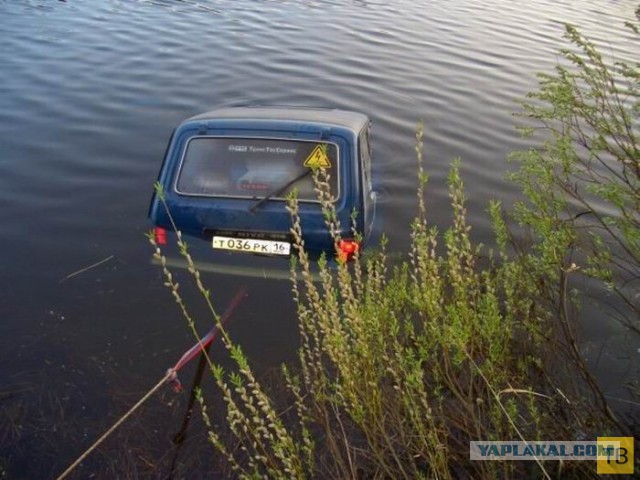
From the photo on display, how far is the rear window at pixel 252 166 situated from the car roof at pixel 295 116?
0.32m

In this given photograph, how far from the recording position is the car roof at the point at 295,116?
20.5 feet

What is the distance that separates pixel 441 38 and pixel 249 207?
49.2 ft

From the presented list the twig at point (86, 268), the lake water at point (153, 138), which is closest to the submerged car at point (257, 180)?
the lake water at point (153, 138)

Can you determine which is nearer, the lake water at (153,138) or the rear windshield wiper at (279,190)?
the lake water at (153,138)

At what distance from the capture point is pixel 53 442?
4859 millimetres

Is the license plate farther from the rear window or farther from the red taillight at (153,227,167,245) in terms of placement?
the red taillight at (153,227,167,245)

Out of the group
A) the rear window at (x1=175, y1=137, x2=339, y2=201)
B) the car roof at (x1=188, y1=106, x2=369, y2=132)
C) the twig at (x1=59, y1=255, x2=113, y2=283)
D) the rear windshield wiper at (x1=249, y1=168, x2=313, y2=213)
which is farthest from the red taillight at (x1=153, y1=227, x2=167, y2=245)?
the twig at (x1=59, y1=255, x2=113, y2=283)

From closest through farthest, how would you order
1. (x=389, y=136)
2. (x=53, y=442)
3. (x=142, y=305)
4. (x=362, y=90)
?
1. (x=53, y=442)
2. (x=142, y=305)
3. (x=389, y=136)
4. (x=362, y=90)

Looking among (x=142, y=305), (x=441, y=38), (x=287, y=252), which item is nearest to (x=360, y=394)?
(x=287, y=252)

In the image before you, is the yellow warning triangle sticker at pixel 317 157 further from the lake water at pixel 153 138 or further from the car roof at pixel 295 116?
the lake water at pixel 153 138

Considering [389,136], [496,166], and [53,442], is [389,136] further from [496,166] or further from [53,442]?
[53,442]

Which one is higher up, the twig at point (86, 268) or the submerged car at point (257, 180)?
the submerged car at point (257, 180)

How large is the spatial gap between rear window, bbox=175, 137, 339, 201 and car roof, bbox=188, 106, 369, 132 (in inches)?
12.5

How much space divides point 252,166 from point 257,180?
0.51 feet
